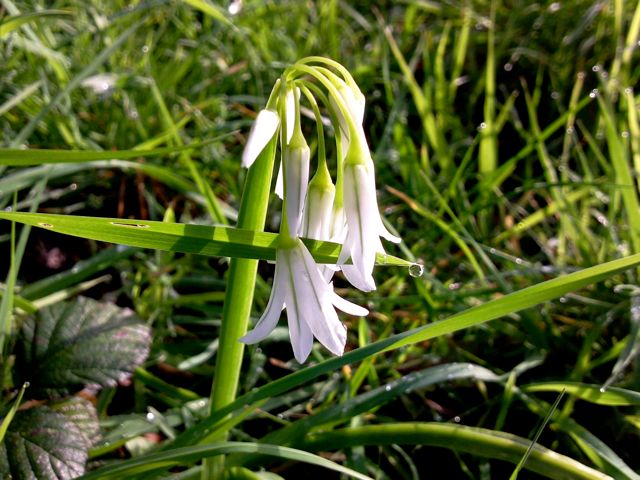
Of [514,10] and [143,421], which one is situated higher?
[514,10]

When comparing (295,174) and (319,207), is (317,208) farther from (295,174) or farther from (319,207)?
(295,174)

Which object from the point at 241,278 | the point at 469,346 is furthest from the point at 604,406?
the point at 241,278

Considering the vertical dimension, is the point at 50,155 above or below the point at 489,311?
above

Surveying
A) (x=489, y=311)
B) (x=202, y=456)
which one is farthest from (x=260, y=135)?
(x=202, y=456)

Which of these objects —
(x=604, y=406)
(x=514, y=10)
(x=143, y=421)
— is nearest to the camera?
(x=143, y=421)

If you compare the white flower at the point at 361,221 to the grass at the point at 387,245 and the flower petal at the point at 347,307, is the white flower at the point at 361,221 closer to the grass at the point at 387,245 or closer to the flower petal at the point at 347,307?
the flower petal at the point at 347,307

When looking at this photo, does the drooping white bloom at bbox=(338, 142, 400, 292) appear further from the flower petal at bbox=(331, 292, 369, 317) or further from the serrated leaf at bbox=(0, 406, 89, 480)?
the serrated leaf at bbox=(0, 406, 89, 480)

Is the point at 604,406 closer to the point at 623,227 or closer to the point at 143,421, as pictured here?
the point at 623,227
